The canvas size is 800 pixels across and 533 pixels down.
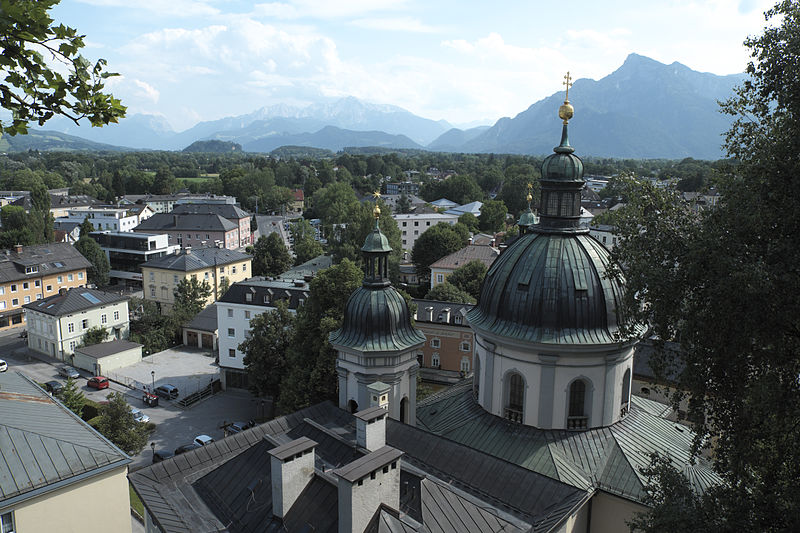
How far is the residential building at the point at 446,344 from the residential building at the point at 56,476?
108 ft

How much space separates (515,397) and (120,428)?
2452 centimetres

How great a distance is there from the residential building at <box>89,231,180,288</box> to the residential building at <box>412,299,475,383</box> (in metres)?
48.2

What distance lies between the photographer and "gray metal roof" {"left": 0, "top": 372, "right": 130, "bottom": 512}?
15.4m

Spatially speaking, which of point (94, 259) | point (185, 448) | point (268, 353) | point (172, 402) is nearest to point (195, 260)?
point (94, 259)

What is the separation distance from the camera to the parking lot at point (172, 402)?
40.8 metres

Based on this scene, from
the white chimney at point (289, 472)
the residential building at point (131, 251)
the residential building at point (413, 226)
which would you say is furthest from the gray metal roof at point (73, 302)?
the residential building at point (413, 226)

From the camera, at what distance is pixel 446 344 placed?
49312 millimetres

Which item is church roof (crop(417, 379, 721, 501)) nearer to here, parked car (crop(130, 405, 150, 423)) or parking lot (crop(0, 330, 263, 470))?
parking lot (crop(0, 330, 263, 470))

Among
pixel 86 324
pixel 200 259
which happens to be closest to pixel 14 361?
pixel 86 324

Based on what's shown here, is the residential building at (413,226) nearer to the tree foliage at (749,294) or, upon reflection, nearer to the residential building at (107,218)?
the residential building at (107,218)

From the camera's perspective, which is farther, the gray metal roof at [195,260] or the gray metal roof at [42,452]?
the gray metal roof at [195,260]

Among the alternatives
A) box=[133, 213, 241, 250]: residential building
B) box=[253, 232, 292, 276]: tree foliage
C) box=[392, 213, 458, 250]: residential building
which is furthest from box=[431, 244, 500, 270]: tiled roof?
box=[133, 213, 241, 250]: residential building

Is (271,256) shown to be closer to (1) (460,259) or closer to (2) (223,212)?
(2) (223,212)

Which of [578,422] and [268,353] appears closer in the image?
[578,422]
